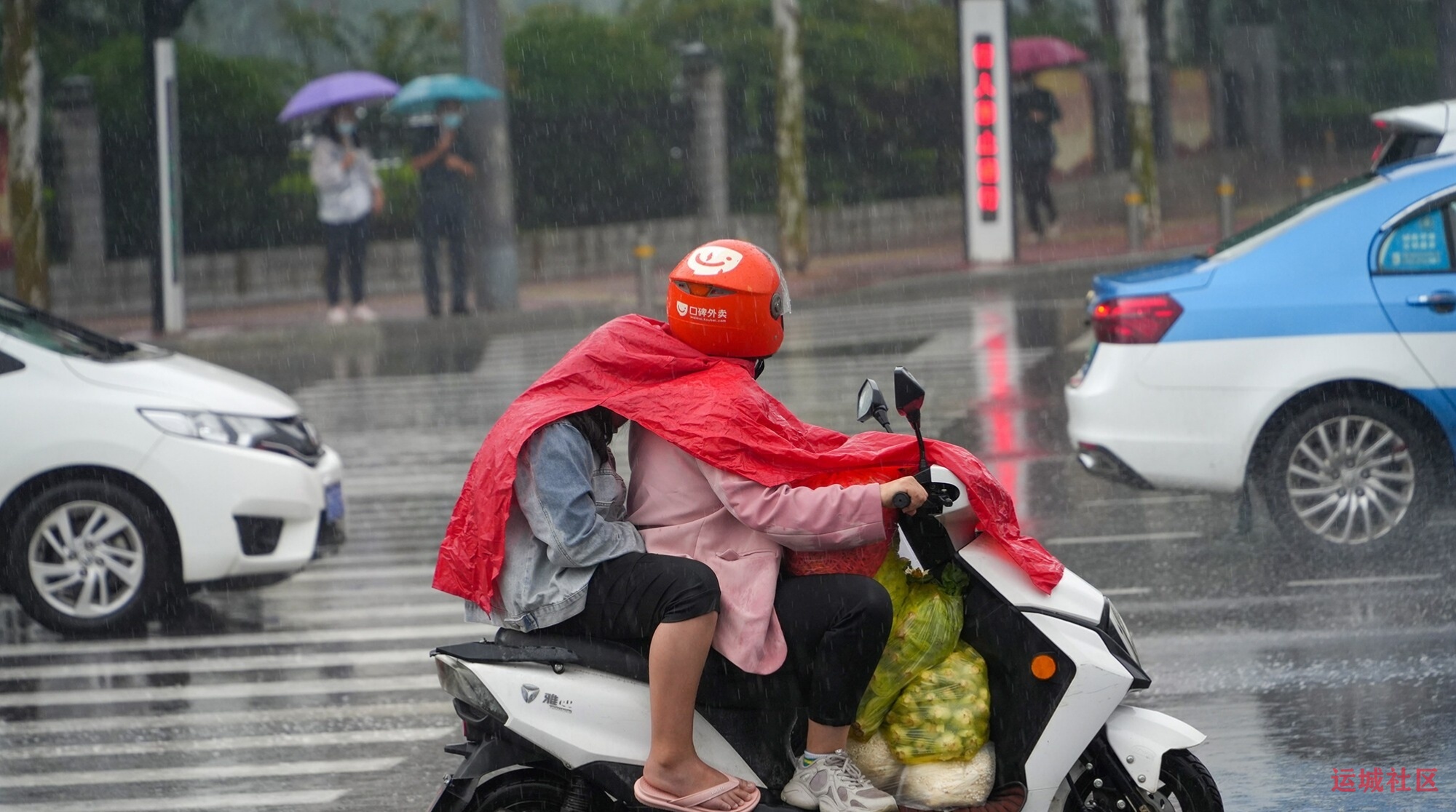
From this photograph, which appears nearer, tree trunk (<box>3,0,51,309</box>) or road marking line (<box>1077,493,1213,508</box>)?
road marking line (<box>1077,493,1213,508</box>)

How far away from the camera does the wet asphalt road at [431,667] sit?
5.66 meters

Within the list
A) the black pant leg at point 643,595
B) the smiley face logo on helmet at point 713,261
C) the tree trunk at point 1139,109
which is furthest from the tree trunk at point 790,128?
the black pant leg at point 643,595

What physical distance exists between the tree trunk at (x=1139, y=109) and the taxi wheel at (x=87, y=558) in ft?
68.6

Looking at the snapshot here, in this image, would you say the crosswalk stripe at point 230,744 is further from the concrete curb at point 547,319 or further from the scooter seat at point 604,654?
the concrete curb at point 547,319

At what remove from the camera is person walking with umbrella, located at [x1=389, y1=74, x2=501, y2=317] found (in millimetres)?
20422

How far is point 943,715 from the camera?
423cm

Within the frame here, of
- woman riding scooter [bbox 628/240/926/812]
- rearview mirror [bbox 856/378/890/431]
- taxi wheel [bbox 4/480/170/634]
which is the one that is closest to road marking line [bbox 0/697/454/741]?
taxi wheel [bbox 4/480/170/634]

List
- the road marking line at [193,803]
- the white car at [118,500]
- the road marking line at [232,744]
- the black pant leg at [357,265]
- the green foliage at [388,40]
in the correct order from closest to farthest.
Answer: the road marking line at [193,803] < the road marking line at [232,744] < the white car at [118,500] < the black pant leg at [357,265] < the green foliage at [388,40]

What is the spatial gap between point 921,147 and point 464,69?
1051 cm

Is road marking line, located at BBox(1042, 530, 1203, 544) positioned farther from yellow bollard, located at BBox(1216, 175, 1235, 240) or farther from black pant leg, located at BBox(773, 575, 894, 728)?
yellow bollard, located at BBox(1216, 175, 1235, 240)

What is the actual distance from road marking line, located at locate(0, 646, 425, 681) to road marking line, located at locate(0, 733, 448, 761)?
2.91 feet

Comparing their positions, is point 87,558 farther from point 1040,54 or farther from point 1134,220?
point 1040,54

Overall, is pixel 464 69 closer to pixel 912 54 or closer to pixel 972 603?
pixel 912 54

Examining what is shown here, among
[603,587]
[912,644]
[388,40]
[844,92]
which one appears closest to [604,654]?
[603,587]
